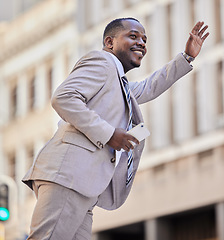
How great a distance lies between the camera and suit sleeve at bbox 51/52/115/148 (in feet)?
15.2

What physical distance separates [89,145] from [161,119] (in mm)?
23831

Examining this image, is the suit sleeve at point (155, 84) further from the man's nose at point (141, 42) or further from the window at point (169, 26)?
the window at point (169, 26)

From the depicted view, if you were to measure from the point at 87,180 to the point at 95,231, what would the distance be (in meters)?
26.2

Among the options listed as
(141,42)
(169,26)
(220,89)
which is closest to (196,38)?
(141,42)

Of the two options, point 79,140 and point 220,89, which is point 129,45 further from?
point 220,89

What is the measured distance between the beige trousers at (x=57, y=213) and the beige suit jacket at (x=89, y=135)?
54mm

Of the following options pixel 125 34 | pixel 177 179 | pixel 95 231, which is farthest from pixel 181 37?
pixel 125 34

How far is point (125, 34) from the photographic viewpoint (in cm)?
494

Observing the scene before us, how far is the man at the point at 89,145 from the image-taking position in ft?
14.9

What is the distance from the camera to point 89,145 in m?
4.65

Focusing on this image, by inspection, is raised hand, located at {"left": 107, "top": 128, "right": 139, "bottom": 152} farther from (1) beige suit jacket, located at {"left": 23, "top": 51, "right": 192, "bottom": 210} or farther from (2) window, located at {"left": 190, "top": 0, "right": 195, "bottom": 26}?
(2) window, located at {"left": 190, "top": 0, "right": 195, "bottom": 26}

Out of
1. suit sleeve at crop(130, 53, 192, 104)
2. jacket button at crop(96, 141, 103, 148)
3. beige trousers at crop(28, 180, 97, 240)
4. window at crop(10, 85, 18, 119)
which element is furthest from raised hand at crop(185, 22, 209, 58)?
window at crop(10, 85, 18, 119)

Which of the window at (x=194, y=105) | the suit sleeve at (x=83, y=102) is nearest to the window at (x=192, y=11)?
the window at (x=194, y=105)

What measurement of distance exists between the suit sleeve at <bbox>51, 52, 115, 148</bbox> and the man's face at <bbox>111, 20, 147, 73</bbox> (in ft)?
0.70
